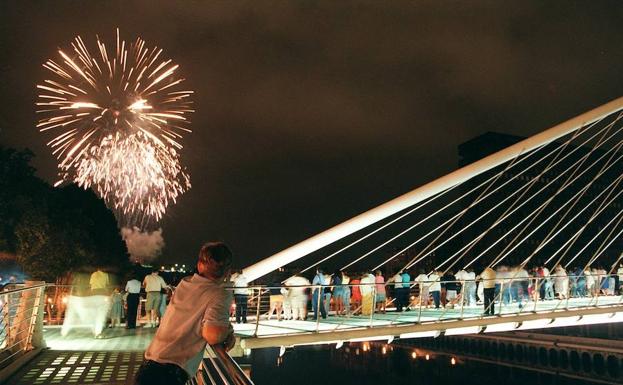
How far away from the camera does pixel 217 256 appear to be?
3107mm

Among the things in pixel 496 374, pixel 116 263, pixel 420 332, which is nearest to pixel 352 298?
pixel 420 332

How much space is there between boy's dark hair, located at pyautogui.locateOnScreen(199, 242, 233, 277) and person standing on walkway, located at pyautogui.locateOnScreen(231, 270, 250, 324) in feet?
33.5

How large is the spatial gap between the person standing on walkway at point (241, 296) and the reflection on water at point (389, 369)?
29.3 metres

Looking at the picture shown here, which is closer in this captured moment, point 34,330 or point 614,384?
point 34,330

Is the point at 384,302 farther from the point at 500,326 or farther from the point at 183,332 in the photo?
the point at 183,332

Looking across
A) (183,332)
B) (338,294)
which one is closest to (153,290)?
(338,294)

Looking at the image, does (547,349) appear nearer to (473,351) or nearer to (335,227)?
(473,351)

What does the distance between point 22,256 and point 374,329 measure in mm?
27478

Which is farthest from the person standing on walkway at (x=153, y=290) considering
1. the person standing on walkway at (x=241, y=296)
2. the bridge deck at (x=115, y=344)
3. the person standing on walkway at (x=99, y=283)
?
the person standing on walkway at (x=99, y=283)

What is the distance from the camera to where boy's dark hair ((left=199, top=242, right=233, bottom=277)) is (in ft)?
10.1

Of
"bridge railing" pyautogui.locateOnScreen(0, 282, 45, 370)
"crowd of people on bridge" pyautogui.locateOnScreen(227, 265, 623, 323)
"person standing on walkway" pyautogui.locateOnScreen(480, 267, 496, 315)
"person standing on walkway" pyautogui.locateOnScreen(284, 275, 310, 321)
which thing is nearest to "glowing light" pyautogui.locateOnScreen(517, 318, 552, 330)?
"crowd of people on bridge" pyautogui.locateOnScreen(227, 265, 623, 323)

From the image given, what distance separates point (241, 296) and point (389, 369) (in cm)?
4633

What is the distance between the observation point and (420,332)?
14.9 m

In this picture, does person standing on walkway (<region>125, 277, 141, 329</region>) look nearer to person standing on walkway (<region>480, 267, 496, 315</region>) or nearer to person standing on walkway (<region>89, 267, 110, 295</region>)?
person standing on walkway (<region>89, 267, 110, 295</region>)
